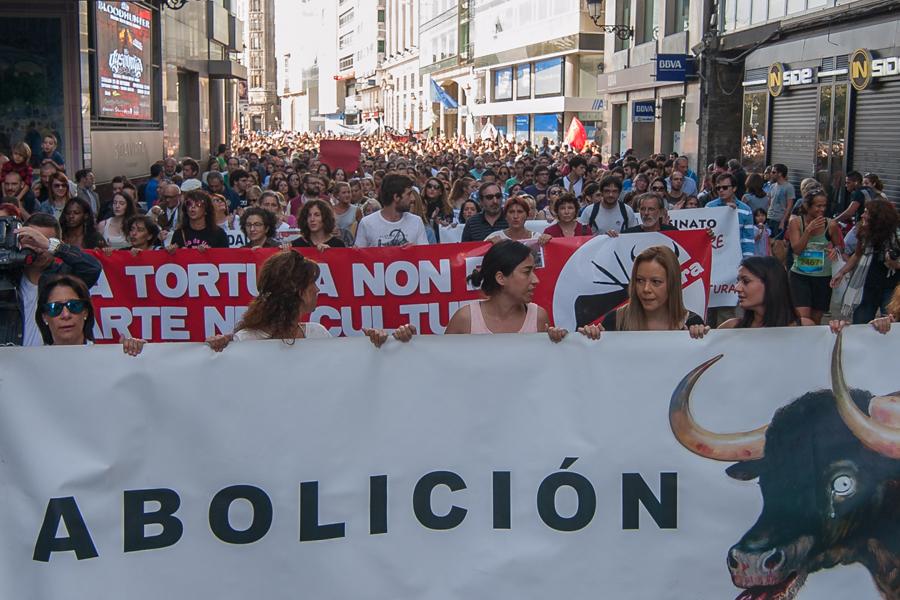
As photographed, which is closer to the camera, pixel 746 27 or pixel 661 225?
pixel 661 225

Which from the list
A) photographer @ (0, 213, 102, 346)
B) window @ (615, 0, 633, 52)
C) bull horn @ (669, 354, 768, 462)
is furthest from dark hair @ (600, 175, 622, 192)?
window @ (615, 0, 633, 52)

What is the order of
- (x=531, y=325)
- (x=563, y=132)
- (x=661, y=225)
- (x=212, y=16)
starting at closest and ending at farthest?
(x=531, y=325), (x=661, y=225), (x=212, y=16), (x=563, y=132)

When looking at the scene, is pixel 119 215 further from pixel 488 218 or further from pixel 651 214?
pixel 651 214

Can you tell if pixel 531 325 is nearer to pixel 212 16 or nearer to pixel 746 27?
pixel 746 27

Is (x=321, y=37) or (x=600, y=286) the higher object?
(x=321, y=37)

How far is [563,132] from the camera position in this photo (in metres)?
45.9

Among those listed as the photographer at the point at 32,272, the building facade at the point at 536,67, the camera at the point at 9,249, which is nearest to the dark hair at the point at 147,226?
the photographer at the point at 32,272

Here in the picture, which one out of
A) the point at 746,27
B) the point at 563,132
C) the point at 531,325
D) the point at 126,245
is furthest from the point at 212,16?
the point at 531,325

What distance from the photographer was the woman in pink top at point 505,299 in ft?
17.0

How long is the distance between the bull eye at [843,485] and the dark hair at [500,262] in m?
1.62

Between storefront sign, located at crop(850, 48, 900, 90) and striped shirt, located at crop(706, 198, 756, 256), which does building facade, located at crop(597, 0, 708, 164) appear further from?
striped shirt, located at crop(706, 198, 756, 256)

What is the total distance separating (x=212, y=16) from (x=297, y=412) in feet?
127

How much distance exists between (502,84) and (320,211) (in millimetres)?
50557

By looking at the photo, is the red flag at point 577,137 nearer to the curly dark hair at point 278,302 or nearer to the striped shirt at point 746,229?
the striped shirt at point 746,229
